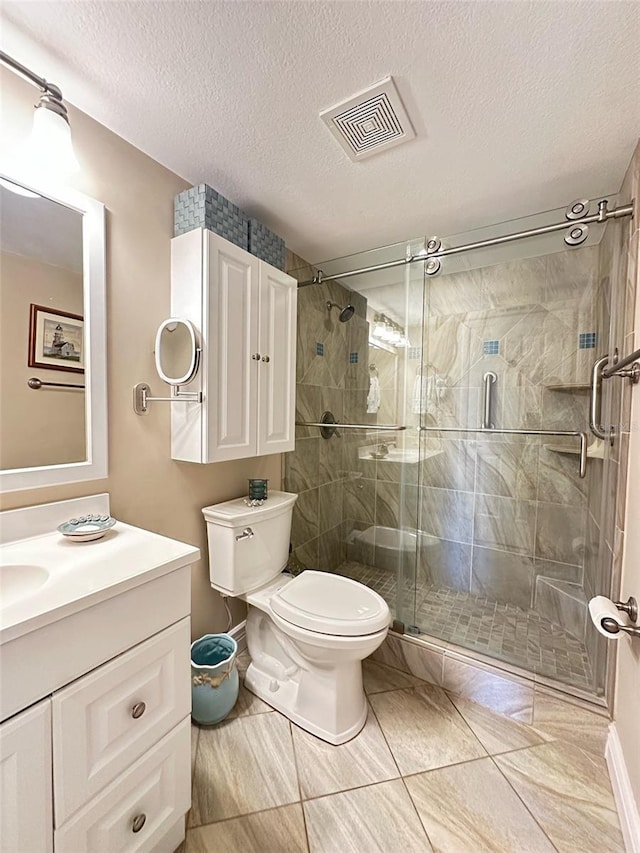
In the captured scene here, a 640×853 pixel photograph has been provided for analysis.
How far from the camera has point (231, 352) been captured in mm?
1478


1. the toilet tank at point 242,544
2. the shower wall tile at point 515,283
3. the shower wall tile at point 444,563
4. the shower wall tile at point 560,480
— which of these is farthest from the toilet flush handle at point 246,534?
the shower wall tile at point 515,283

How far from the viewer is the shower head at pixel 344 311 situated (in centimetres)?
222

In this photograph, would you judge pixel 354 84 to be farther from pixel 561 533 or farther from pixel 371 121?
pixel 561 533

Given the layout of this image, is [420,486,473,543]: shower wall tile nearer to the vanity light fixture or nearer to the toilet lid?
the toilet lid

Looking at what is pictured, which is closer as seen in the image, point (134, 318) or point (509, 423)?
point (134, 318)

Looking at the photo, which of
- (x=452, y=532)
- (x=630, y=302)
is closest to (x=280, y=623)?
(x=452, y=532)

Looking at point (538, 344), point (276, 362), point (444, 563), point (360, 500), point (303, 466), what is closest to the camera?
point (276, 362)

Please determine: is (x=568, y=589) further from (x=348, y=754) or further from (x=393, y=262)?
(x=393, y=262)

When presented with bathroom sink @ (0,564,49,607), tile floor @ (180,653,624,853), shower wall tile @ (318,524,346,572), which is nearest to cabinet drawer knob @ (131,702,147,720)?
bathroom sink @ (0,564,49,607)

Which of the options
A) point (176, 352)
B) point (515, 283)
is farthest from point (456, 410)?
point (176, 352)

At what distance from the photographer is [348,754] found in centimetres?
127

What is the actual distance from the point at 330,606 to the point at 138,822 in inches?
30.7

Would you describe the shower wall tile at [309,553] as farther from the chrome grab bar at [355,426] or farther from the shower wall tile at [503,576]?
the shower wall tile at [503,576]

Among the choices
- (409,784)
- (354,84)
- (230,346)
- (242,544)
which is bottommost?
(409,784)
